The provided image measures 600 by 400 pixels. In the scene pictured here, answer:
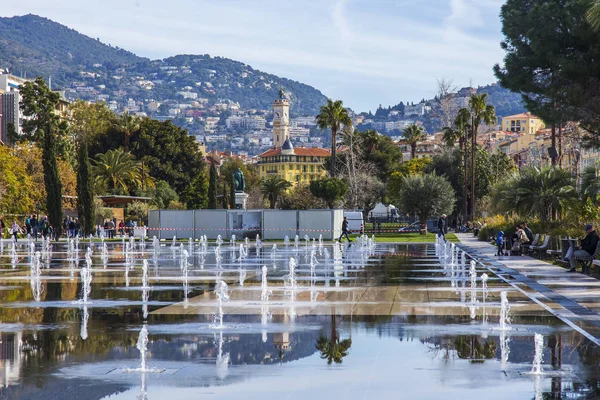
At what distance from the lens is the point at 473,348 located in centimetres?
1102

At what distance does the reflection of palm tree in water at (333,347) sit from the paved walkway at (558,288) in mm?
3182

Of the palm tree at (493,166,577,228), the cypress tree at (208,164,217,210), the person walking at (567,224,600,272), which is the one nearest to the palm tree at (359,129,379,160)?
the cypress tree at (208,164,217,210)

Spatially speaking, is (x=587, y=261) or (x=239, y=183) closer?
(x=587, y=261)

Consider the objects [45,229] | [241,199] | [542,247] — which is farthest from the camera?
[241,199]

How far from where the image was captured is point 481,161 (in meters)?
83.9

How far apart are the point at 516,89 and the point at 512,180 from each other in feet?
42.2

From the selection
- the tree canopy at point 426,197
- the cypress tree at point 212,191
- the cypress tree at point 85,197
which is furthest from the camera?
the cypress tree at point 212,191

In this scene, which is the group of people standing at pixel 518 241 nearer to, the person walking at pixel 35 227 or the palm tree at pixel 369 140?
the person walking at pixel 35 227

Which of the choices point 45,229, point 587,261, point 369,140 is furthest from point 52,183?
point 369,140

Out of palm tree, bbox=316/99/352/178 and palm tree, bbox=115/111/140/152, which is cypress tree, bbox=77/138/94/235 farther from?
palm tree, bbox=115/111/140/152

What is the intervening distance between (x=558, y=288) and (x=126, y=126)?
3263 inches

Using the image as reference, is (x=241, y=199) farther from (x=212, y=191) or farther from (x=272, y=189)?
(x=272, y=189)

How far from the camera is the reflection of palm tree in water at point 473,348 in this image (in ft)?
34.3

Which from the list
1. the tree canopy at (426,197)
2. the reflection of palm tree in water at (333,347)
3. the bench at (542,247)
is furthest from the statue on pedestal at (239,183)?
the reflection of palm tree in water at (333,347)
